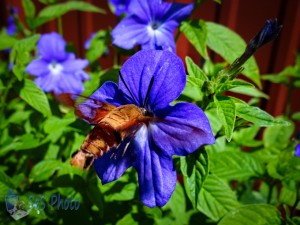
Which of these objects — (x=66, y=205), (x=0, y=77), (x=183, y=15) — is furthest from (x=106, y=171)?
(x=0, y=77)

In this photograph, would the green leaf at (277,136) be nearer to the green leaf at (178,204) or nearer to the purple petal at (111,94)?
the green leaf at (178,204)

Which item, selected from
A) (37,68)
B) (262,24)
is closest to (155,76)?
(37,68)

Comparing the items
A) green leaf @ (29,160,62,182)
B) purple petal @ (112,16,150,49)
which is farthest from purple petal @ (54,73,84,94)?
purple petal @ (112,16,150,49)

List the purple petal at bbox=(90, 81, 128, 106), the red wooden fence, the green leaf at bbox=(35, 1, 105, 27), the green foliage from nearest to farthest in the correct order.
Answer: the purple petal at bbox=(90, 81, 128, 106) < the green foliage < the green leaf at bbox=(35, 1, 105, 27) < the red wooden fence

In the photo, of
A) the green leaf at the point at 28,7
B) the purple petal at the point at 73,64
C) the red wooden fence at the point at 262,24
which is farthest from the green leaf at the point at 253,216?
the green leaf at the point at 28,7

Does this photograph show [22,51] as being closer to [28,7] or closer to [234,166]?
[28,7]

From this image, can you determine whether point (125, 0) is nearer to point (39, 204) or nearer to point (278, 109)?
point (39, 204)

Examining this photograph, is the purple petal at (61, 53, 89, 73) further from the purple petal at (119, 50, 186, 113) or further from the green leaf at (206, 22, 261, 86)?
the purple petal at (119, 50, 186, 113)
